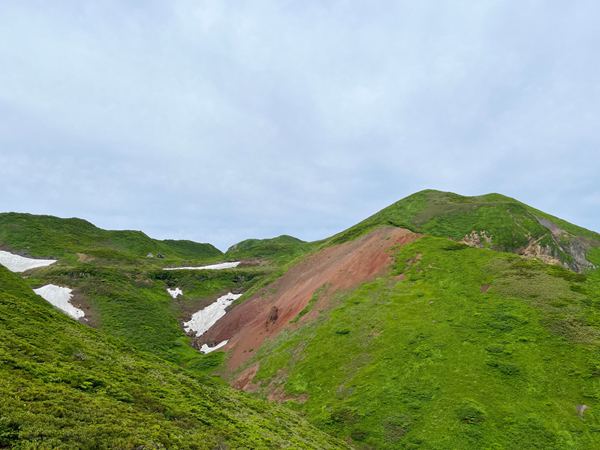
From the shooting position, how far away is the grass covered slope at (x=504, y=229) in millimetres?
76625

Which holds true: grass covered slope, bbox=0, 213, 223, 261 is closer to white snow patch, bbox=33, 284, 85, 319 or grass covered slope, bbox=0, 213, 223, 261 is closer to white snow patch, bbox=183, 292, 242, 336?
white snow patch, bbox=33, 284, 85, 319

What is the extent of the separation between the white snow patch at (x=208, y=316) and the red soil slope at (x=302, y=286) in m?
3.56

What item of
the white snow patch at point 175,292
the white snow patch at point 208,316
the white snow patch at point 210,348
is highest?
the white snow patch at point 175,292

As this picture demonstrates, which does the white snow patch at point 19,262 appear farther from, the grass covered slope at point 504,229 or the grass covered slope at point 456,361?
the grass covered slope at point 504,229

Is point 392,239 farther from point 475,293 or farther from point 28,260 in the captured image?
point 28,260

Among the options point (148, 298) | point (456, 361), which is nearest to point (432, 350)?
point (456, 361)

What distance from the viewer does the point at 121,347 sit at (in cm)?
2562

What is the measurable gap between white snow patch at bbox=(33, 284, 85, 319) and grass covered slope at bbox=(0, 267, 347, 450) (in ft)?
116

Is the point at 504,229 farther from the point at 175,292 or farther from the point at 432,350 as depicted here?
the point at 175,292

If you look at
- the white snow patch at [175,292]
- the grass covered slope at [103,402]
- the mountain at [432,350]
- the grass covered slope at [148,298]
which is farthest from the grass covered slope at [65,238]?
the grass covered slope at [103,402]

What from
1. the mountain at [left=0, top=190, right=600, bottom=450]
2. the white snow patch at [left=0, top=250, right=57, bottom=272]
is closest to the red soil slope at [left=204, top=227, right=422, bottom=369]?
the mountain at [left=0, top=190, right=600, bottom=450]

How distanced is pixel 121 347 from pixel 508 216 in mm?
98401

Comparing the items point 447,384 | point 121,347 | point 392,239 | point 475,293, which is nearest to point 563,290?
point 475,293

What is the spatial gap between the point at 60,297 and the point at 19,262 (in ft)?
149
